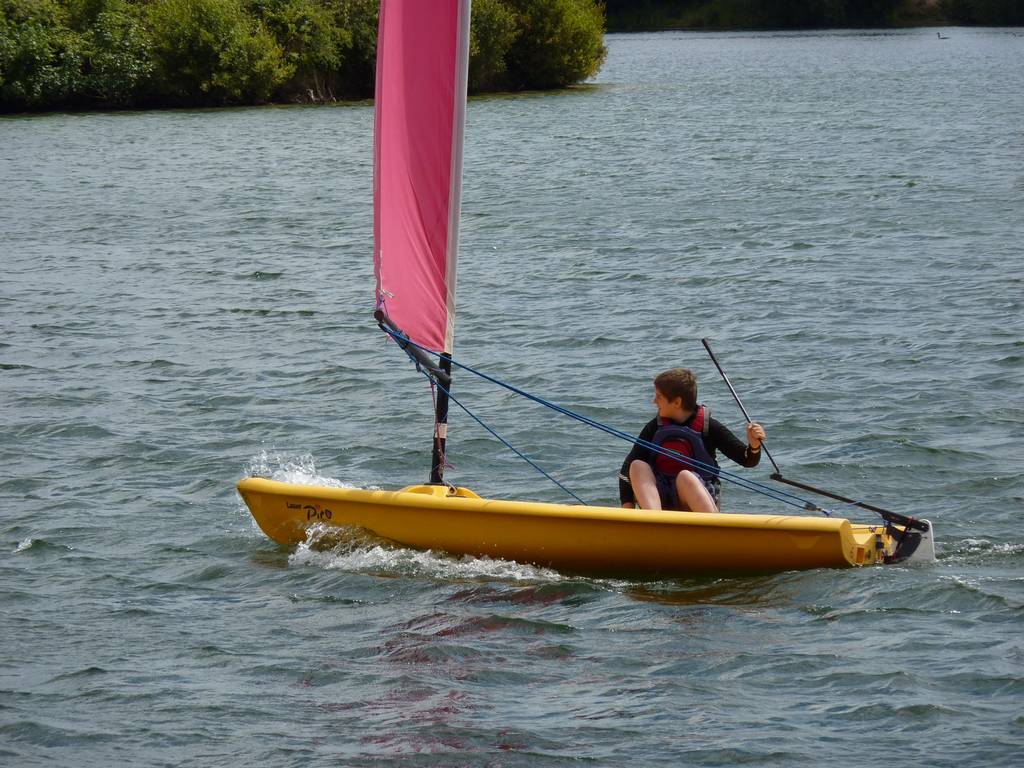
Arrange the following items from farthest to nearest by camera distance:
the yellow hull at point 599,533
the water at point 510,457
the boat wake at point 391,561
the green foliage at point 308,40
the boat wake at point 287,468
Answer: the green foliage at point 308,40
the boat wake at point 287,468
the boat wake at point 391,561
the yellow hull at point 599,533
the water at point 510,457

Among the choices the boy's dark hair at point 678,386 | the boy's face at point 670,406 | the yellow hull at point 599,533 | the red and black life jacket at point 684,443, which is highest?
the boy's dark hair at point 678,386

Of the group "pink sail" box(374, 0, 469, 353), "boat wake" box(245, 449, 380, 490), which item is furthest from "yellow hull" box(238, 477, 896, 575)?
"boat wake" box(245, 449, 380, 490)

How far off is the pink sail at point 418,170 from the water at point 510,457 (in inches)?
55.5

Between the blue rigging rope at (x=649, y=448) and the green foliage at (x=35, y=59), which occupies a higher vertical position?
the green foliage at (x=35, y=59)

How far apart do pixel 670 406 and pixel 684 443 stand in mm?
216

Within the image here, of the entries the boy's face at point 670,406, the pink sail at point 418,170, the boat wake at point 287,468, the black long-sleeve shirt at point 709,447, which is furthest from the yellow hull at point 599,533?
the boat wake at point 287,468

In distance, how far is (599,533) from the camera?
728 centimetres

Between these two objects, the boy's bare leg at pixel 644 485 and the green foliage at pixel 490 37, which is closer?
the boy's bare leg at pixel 644 485

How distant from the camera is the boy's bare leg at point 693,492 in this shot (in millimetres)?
7375

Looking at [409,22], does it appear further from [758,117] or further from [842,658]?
[758,117]

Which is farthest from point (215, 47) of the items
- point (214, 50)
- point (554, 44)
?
point (554, 44)

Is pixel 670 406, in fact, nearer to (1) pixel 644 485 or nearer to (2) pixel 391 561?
(1) pixel 644 485

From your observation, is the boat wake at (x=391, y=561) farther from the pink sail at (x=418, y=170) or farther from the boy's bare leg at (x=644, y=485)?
the pink sail at (x=418, y=170)

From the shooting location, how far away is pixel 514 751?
5.64 m
